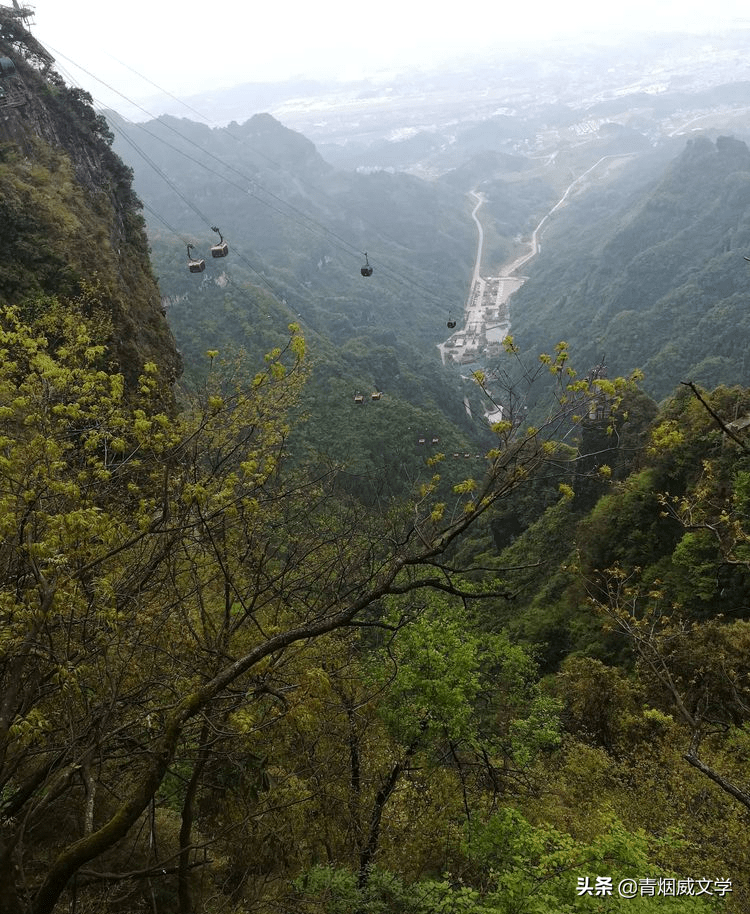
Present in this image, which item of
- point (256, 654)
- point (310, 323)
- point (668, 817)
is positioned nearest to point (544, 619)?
point (668, 817)

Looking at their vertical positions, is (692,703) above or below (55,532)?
below

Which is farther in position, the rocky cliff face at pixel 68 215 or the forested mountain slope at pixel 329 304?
the forested mountain slope at pixel 329 304

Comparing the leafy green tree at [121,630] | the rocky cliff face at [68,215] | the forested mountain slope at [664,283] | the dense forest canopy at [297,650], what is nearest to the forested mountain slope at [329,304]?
the leafy green tree at [121,630]

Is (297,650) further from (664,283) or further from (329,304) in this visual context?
(329,304)

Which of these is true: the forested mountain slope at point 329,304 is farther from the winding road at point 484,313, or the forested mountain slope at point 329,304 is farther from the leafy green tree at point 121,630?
the winding road at point 484,313

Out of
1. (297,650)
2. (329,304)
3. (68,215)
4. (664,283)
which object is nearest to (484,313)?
(329,304)

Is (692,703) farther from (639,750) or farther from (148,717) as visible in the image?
(148,717)
